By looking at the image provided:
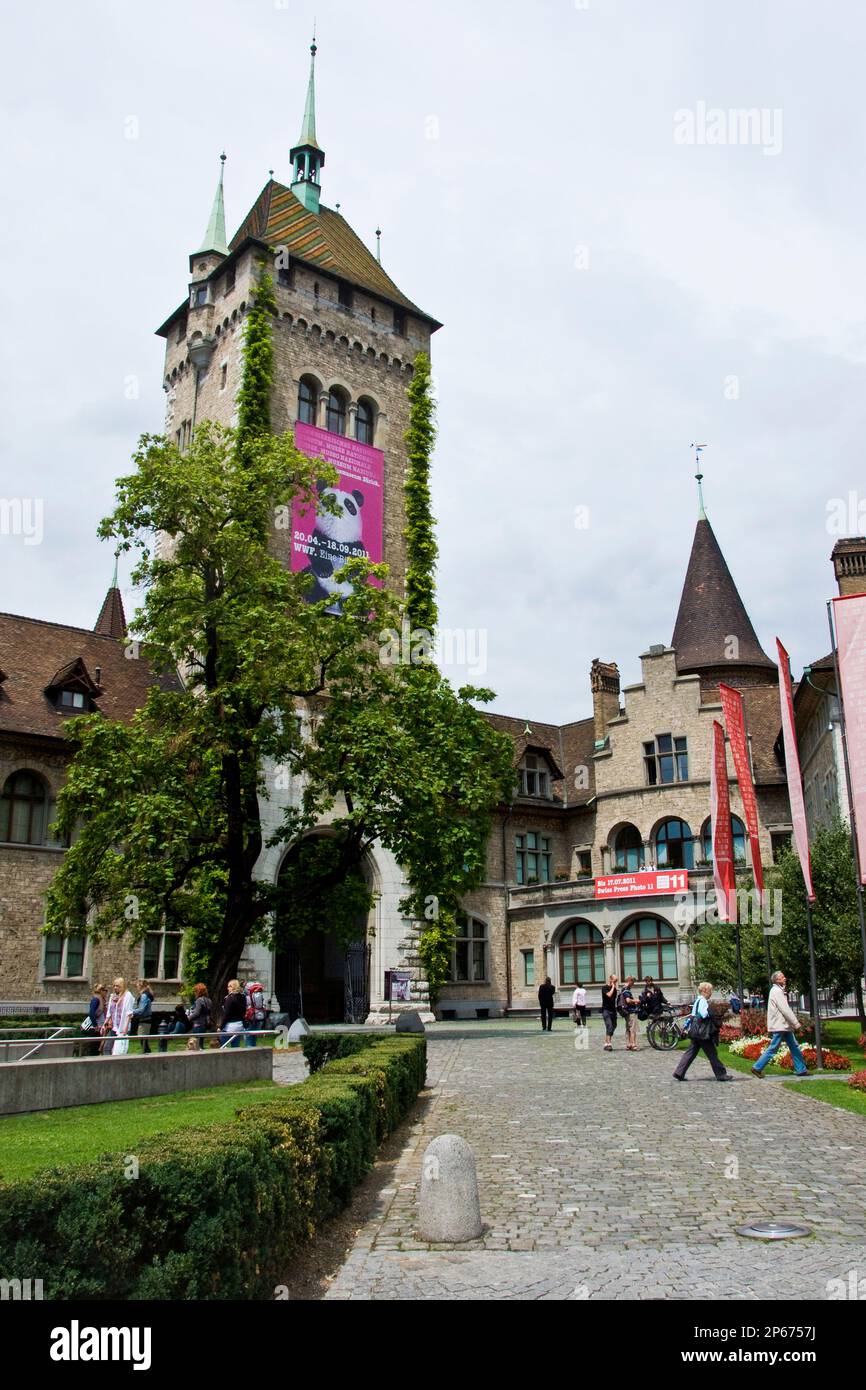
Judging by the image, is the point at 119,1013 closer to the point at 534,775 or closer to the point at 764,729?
the point at 534,775

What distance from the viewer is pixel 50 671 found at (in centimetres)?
3534

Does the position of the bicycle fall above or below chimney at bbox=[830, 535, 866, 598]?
below

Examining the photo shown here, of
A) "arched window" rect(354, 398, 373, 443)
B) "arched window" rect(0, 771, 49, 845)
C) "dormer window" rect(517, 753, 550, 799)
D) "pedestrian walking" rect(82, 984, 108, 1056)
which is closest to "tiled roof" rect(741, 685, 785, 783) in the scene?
"dormer window" rect(517, 753, 550, 799)

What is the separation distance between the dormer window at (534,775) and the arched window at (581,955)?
273 inches

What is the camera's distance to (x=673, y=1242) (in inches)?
314

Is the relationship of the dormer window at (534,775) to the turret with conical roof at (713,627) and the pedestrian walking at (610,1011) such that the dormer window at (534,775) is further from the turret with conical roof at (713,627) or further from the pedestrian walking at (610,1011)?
the pedestrian walking at (610,1011)

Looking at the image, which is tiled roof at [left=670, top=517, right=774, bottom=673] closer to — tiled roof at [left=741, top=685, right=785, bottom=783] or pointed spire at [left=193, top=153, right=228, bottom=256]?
tiled roof at [left=741, top=685, right=785, bottom=783]

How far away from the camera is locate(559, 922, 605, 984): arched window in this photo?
141 ft

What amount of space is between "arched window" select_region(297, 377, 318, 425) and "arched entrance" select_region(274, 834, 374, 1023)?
1639 cm

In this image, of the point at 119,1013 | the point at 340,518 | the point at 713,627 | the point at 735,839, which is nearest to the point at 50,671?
the point at 340,518

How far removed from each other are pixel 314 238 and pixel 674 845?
93.5 feet

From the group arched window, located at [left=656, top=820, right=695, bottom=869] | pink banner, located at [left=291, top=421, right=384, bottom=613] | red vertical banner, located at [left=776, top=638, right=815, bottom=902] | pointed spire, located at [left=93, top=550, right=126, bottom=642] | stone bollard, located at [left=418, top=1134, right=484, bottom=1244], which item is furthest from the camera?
pointed spire, located at [left=93, top=550, right=126, bottom=642]

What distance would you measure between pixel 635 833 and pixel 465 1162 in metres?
38.4
